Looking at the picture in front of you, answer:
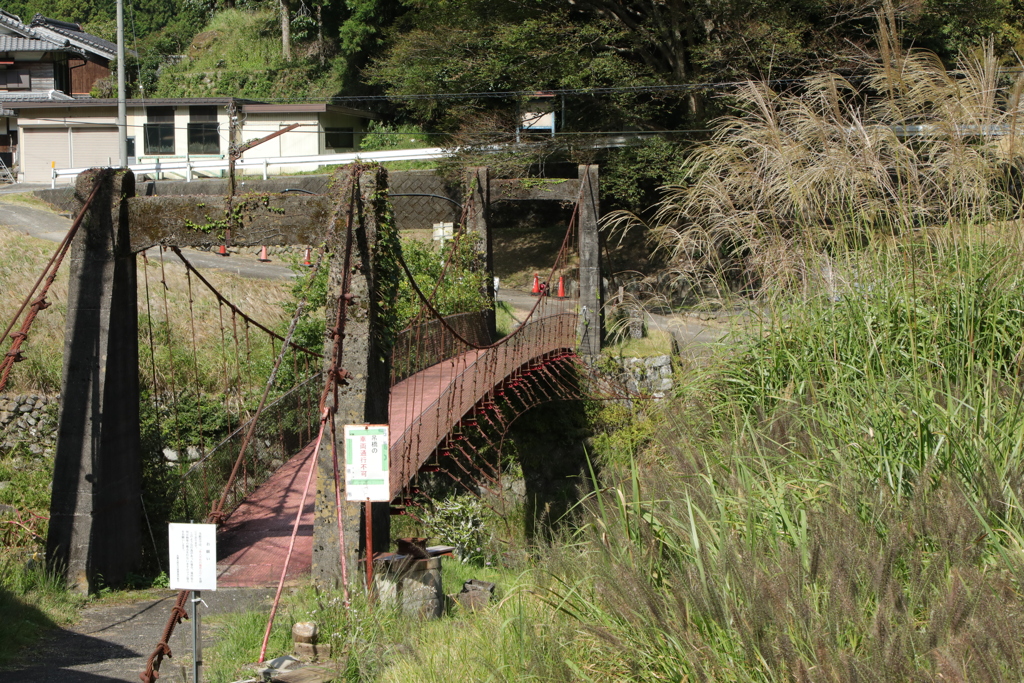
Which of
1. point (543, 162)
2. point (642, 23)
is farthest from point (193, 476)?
point (642, 23)

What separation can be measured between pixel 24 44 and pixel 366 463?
33.0 metres

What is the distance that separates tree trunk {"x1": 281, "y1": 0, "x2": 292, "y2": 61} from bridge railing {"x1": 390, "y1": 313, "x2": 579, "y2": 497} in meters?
25.9

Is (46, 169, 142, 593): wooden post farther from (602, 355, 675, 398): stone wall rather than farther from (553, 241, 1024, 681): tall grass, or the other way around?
(602, 355, 675, 398): stone wall

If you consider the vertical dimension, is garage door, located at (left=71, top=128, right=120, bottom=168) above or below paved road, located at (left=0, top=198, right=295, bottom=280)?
above

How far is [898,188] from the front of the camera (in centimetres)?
440

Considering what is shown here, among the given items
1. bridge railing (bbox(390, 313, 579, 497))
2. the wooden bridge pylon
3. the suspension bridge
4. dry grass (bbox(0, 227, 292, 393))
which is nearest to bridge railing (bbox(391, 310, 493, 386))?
bridge railing (bbox(390, 313, 579, 497))

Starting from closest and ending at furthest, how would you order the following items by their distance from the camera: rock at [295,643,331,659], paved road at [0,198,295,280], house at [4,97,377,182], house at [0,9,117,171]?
rock at [295,643,331,659], paved road at [0,198,295,280], house at [4,97,377,182], house at [0,9,117,171]

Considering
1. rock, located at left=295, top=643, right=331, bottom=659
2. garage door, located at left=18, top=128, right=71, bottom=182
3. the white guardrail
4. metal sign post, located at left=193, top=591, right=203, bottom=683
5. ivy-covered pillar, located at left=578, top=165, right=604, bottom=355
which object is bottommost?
rock, located at left=295, top=643, right=331, bottom=659

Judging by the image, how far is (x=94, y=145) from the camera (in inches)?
1055

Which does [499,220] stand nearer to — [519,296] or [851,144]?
[519,296]

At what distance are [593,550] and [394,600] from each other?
112 centimetres

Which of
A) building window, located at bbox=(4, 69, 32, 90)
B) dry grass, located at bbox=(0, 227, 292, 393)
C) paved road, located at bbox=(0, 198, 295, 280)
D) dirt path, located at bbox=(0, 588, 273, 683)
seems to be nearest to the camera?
dirt path, located at bbox=(0, 588, 273, 683)

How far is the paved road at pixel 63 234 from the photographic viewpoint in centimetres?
1445

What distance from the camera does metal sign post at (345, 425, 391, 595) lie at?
160 inches
